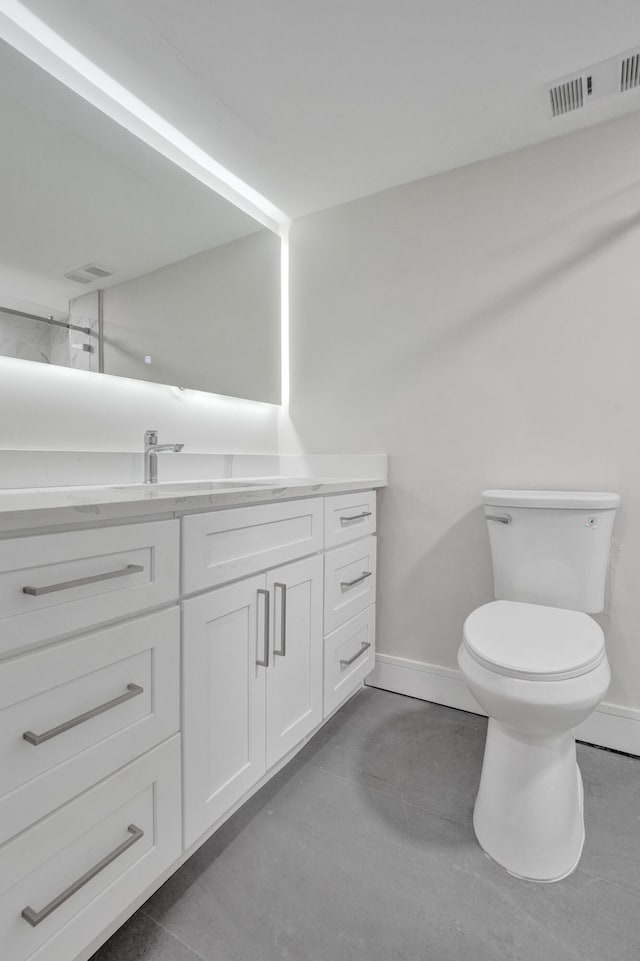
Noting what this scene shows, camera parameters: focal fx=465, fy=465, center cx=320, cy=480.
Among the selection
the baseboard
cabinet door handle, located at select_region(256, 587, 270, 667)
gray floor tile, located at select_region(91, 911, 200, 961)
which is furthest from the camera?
the baseboard

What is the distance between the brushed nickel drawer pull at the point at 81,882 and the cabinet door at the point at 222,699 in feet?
0.43

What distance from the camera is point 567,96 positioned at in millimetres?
1473

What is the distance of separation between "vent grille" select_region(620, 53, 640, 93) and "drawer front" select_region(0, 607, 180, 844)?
196cm

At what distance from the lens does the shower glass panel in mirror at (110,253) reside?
1.28m

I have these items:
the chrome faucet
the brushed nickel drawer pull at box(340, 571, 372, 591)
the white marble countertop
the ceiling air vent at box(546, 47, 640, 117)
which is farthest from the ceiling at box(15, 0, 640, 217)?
the brushed nickel drawer pull at box(340, 571, 372, 591)

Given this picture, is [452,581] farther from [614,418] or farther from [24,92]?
[24,92]

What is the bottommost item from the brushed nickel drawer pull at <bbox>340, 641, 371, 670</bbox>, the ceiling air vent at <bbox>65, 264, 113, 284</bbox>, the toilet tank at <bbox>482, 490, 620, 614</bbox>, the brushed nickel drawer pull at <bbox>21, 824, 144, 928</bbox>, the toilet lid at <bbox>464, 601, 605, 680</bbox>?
the brushed nickel drawer pull at <bbox>340, 641, 371, 670</bbox>

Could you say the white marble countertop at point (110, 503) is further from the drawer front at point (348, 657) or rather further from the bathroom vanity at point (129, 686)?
the drawer front at point (348, 657)

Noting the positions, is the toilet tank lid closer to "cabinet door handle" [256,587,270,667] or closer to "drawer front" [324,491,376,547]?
"drawer front" [324,491,376,547]

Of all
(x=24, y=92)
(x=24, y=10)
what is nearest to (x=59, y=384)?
(x=24, y=92)

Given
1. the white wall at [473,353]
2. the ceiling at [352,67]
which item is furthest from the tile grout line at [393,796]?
the ceiling at [352,67]

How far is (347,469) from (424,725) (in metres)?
1.03

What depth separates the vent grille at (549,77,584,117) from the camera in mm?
1432

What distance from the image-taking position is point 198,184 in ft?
5.91
